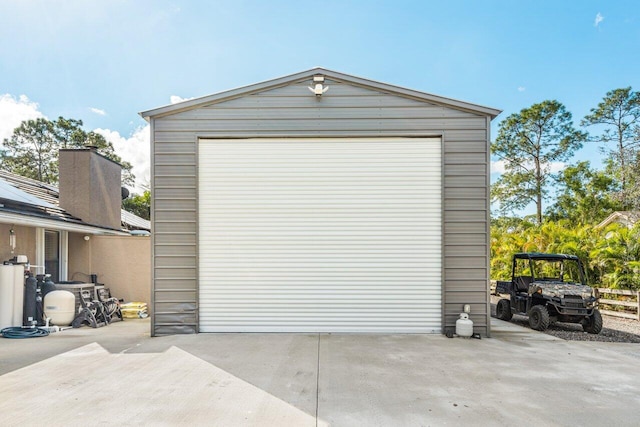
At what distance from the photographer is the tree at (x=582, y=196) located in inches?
747

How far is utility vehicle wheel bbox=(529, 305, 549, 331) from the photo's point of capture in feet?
22.0

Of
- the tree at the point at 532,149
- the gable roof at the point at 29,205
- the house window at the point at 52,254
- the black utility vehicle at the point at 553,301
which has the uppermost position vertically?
the tree at the point at 532,149

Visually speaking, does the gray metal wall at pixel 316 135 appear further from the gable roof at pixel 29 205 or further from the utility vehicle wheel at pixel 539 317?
the gable roof at pixel 29 205

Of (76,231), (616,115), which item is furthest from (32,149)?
(616,115)

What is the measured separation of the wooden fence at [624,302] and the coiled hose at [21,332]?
11653 mm

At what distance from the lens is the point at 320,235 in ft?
21.6

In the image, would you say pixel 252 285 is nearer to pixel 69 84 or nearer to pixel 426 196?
pixel 426 196

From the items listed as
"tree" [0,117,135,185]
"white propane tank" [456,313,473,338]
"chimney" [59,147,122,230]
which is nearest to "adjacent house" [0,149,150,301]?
"chimney" [59,147,122,230]

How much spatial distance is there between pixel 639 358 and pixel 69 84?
24489 millimetres

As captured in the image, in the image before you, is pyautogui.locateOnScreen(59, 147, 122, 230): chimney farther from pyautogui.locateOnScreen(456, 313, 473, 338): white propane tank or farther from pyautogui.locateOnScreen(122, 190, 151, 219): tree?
pyautogui.locateOnScreen(122, 190, 151, 219): tree

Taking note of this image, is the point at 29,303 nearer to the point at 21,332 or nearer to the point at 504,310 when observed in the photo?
the point at 21,332

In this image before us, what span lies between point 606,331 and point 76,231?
11300 millimetres

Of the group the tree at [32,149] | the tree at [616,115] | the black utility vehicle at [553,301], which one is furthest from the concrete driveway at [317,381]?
the tree at [32,149]

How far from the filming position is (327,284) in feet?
21.3
